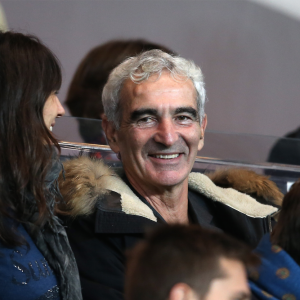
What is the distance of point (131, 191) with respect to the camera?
1930 millimetres

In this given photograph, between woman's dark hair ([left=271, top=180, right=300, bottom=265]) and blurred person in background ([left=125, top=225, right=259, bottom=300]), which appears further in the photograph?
woman's dark hair ([left=271, top=180, right=300, bottom=265])

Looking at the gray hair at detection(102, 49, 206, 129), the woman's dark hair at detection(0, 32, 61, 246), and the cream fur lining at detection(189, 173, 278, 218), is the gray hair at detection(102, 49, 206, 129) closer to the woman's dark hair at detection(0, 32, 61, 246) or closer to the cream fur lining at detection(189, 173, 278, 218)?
the cream fur lining at detection(189, 173, 278, 218)

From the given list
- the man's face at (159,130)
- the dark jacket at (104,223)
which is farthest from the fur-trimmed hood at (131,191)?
the man's face at (159,130)

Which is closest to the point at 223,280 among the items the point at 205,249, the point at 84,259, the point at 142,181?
the point at 205,249

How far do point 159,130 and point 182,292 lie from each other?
3.22ft

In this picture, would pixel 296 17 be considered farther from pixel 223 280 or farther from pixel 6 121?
pixel 223 280

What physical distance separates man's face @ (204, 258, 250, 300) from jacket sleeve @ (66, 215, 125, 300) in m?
0.61

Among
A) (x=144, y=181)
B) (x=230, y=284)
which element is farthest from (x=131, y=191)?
(x=230, y=284)

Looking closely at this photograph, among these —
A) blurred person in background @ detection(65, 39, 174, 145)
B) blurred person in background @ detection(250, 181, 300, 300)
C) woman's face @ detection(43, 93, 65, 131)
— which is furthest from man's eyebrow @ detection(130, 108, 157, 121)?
blurred person in background @ detection(65, 39, 174, 145)

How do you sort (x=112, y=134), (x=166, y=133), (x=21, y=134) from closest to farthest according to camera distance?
(x=21, y=134) < (x=166, y=133) < (x=112, y=134)

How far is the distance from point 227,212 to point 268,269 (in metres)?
0.76

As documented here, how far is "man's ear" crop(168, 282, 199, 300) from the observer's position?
38.9 inches

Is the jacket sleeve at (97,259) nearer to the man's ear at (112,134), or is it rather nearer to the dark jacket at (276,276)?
the man's ear at (112,134)

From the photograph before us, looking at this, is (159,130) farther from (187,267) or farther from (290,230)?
(187,267)
